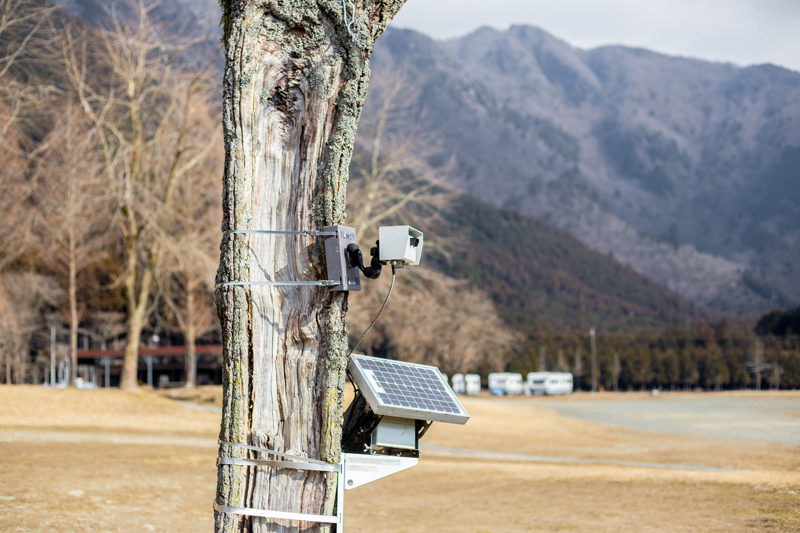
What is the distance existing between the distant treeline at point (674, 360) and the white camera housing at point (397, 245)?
89904 mm

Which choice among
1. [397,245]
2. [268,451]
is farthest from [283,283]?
[268,451]

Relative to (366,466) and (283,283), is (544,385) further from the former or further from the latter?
(283,283)

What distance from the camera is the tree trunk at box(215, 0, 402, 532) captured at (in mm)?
4645

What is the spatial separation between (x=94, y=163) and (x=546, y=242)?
17105 centimetres

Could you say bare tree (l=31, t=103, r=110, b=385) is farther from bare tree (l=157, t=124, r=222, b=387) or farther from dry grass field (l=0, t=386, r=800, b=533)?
dry grass field (l=0, t=386, r=800, b=533)

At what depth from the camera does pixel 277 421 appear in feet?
15.3

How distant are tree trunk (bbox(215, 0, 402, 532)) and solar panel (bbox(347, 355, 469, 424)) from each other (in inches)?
11.2

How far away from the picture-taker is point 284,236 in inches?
190

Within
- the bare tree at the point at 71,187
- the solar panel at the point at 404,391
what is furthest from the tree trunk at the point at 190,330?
the solar panel at the point at 404,391

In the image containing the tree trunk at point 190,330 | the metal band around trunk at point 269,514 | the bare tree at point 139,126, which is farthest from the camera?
the tree trunk at point 190,330

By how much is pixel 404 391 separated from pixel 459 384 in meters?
66.5

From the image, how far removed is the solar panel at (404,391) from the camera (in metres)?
4.92

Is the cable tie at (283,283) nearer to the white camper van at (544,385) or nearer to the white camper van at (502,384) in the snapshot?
the white camper van at (502,384)

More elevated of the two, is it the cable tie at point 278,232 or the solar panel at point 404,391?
the cable tie at point 278,232
